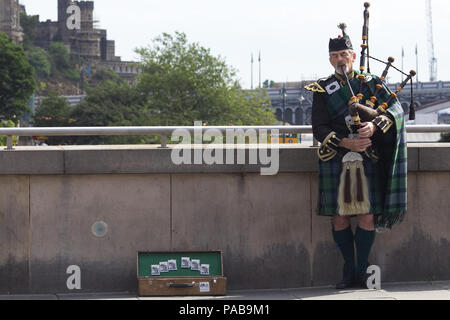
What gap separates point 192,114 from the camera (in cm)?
7269

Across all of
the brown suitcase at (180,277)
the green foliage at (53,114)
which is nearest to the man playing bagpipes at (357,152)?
the brown suitcase at (180,277)

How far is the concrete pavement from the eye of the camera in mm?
6715

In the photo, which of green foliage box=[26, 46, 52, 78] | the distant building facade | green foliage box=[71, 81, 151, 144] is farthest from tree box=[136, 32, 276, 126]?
green foliage box=[26, 46, 52, 78]

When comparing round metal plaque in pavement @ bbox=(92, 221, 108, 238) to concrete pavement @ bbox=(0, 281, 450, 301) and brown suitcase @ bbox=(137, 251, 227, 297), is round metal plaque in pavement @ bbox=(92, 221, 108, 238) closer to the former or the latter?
brown suitcase @ bbox=(137, 251, 227, 297)

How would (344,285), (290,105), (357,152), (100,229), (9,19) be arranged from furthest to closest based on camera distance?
(9,19)
(290,105)
(100,229)
(344,285)
(357,152)

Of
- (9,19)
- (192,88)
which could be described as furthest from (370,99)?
(9,19)

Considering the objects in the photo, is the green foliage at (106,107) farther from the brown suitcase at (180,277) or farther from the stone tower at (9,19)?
the brown suitcase at (180,277)

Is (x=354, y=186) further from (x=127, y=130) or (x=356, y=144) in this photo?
(x=127, y=130)

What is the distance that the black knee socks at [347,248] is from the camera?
6926 millimetres

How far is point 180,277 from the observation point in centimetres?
687

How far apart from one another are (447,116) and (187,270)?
13400 centimetres

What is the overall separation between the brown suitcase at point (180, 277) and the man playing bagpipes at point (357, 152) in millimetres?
1027

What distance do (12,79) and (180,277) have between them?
99.5m

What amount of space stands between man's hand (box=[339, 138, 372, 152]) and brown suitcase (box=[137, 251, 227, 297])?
1.42 m
